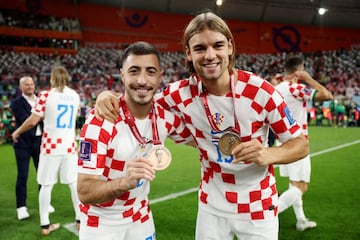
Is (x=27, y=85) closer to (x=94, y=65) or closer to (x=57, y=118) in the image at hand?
(x=57, y=118)

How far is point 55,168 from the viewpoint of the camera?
4.41 m

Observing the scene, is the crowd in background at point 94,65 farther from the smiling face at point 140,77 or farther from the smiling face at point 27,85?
the smiling face at point 140,77

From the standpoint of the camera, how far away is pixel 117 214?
2094 mm

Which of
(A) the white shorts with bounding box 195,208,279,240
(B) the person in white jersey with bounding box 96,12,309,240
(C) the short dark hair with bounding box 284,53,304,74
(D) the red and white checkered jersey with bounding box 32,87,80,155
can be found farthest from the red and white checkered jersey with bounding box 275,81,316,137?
(D) the red and white checkered jersey with bounding box 32,87,80,155

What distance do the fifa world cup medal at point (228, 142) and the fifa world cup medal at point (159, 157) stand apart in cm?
33

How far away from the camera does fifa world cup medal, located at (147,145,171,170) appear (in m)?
1.80

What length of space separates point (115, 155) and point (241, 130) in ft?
2.66

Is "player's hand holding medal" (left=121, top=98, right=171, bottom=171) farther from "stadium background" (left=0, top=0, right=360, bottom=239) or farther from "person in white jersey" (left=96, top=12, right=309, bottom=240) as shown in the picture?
"stadium background" (left=0, top=0, right=360, bottom=239)

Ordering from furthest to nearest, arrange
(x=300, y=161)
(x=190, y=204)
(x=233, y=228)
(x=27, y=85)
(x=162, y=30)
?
(x=162, y=30) → (x=190, y=204) → (x=27, y=85) → (x=300, y=161) → (x=233, y=228)

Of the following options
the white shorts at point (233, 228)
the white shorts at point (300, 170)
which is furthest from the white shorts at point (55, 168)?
the white shorts at point (300, 170)

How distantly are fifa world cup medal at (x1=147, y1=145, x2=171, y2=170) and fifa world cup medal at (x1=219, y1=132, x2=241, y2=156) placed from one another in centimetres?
33

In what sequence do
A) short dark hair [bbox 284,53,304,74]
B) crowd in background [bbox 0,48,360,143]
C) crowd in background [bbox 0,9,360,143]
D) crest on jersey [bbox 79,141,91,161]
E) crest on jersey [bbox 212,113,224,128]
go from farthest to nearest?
1. crowd in background [bbox 0,9,360,143]
2. crowd in background [bbox 0,48,360,143]
3. short dark hair [bbox 284,53,304,74]
4. crest on jersey [bbox 212,113,224,128]
5. crest on jersey [bbox 79,141,91,161]

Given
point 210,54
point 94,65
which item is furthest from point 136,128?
point 94,65

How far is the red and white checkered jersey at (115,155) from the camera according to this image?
75.7 inches
